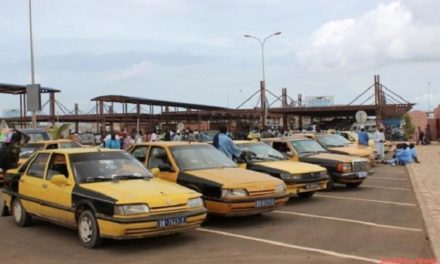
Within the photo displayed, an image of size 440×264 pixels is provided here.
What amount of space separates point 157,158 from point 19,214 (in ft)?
8.64

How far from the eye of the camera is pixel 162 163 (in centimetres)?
1053

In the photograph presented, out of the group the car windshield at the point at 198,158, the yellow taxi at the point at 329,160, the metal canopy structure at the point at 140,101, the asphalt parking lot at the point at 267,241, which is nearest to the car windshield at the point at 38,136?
the yellow taxi at the point at 329,160

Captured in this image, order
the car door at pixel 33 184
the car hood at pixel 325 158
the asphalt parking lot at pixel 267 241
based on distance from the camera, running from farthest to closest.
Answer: the car hood at pixel 325 158, the car door at pixel 33 184, the asphalt parking lot at pixel 267 241

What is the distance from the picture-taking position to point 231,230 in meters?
9.19

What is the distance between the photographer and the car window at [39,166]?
30.8 ft

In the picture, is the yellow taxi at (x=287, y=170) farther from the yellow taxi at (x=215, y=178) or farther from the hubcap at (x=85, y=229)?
the hubcap at (x=85, y=229)

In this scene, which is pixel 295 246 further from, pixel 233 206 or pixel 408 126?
pixel 408 126

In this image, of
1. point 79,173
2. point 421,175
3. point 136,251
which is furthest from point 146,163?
point 421,175

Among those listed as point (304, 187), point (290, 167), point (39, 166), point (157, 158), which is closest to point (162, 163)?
point (157, 158)

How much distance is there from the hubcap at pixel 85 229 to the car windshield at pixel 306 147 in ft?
27.0

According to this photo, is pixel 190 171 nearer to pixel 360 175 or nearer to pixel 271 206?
pixel 271 206

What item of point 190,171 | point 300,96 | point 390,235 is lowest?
point 390,235

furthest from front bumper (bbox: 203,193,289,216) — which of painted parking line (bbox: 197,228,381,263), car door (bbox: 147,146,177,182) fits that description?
car door (bbox: 147,146,177,182)

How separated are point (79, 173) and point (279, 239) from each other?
316cm
